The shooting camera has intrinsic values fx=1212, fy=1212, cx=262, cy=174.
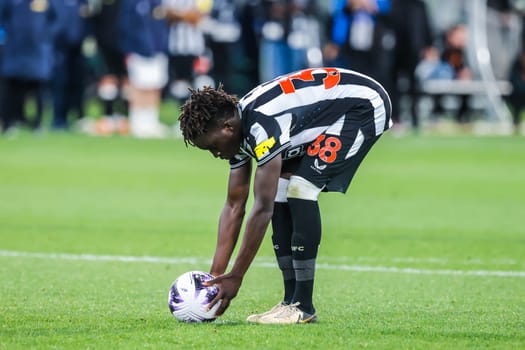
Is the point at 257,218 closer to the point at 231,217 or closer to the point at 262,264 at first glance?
the point at 231,217

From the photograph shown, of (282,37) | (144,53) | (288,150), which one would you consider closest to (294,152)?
(288,150)

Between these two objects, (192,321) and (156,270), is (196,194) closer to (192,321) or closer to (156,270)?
(156,270)

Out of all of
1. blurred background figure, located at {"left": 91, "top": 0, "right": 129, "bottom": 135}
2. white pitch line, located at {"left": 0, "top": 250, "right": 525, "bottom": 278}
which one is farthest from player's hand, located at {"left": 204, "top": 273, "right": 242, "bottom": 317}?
blurred background figure, located at {"left": 91, "top": 0, "right": 129, "bottom": 135}

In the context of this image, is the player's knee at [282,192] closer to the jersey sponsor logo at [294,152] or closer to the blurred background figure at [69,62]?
the jersey sponsor logo at [294,152]

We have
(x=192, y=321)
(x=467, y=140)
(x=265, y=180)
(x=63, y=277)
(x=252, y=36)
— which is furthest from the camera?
(x=252, y=36)

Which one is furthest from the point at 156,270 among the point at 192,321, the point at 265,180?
the point at 265,180

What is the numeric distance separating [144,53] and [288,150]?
19.0m

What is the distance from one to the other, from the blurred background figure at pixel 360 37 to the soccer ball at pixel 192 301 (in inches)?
762

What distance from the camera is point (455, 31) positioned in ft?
104

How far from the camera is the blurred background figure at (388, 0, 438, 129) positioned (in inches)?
1103

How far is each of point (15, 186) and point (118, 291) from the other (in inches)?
331

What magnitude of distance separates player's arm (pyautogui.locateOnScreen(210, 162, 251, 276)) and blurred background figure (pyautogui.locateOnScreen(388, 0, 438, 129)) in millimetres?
20585

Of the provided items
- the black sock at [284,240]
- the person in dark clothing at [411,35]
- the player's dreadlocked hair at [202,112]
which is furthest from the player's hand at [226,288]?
the person in dark clothing at [411,35]

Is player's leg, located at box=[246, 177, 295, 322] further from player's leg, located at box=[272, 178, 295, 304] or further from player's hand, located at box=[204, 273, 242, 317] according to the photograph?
player's hand, located at box=[204, 273, 242, 317]
